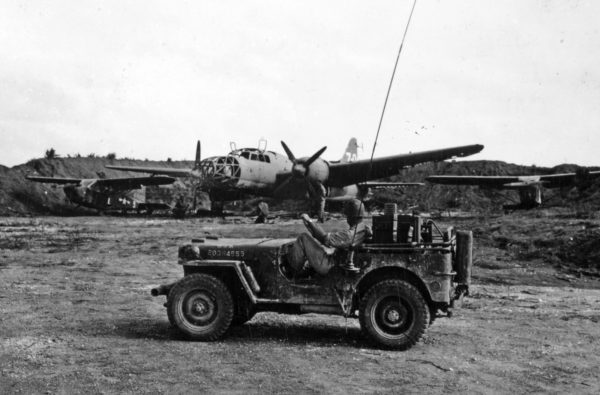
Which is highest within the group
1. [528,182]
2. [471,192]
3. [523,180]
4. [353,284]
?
[471,192]

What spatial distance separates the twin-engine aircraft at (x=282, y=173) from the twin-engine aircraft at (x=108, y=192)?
13140 millimetres

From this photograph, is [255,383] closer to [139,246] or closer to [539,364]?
[539,364]

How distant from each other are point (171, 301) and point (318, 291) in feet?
5.61

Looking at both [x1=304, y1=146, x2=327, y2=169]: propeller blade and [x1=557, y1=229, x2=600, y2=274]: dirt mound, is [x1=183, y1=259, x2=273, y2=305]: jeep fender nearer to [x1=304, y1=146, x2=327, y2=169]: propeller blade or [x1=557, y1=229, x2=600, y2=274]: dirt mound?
[x1=557, y1=229, x2=600, y2=274]: dirt mound

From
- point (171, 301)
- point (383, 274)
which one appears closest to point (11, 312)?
point (171, 301)

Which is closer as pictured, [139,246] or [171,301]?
[171,301]

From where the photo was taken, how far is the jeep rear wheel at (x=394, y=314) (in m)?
6.54

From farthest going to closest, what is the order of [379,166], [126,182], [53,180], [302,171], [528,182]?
[53,180]
[126,182]
[528,182]
[379,166]
[302,171]

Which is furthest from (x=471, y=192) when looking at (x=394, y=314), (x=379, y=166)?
(x=394, y=314)

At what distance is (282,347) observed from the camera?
671 cm

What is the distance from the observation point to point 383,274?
6.81 m

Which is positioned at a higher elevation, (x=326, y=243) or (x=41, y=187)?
(x=41, y=187)

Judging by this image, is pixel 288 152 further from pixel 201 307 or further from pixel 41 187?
pixel 41 187

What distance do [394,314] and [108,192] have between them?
123ft
